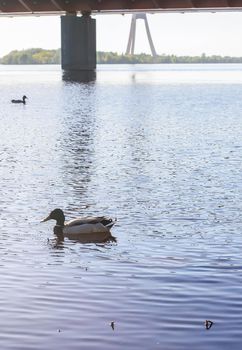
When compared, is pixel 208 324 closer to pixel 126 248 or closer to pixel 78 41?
pixel 126 248

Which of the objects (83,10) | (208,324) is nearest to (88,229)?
(208,324)

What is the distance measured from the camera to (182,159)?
132ft

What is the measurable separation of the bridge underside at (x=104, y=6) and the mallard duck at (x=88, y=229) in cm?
9847

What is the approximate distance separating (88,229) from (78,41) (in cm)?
13096

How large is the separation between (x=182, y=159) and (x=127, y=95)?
2578 inches

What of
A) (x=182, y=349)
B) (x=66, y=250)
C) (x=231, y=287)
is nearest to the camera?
(x=182, y=349)

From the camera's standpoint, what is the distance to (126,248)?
21078mm

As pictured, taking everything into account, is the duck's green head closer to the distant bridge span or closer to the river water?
the river water

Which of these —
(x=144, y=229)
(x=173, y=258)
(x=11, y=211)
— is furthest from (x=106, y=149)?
(x=173, y=258)

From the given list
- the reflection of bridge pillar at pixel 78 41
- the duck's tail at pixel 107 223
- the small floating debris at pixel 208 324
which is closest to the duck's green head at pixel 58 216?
the duck's tail at pixel 107 223

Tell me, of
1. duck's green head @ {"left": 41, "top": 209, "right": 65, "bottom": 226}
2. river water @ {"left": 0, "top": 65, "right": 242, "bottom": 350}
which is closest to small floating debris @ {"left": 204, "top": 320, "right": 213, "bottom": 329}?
river water @ {"left": 0, "top": 65, "right": 242, "bottom": 350}

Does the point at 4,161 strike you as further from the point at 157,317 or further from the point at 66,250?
the point at 157,317

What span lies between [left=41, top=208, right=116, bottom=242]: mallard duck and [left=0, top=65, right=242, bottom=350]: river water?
35cm

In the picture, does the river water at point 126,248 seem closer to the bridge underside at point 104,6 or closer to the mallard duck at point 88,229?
the mallard duck at point 88,229
